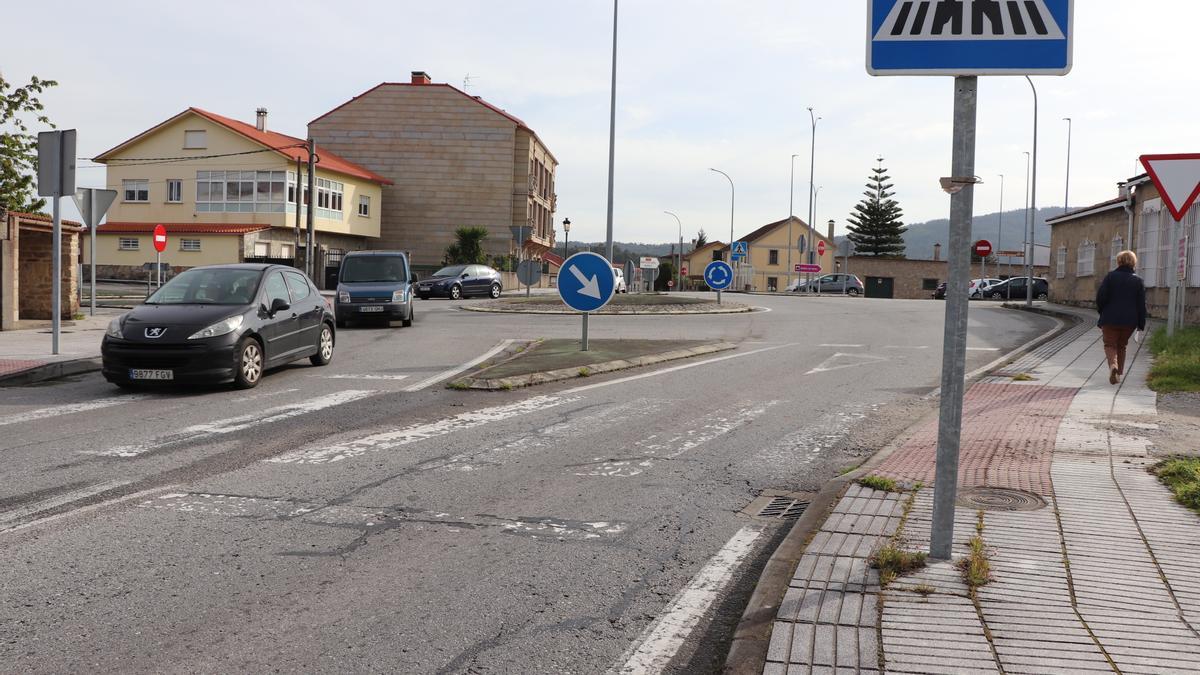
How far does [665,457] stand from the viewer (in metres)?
7.49

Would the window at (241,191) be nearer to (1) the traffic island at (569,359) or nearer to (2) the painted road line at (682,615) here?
(1) the traffic island at (569,359)

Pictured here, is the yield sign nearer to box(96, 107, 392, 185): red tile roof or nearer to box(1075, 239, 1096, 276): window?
box(1075, 239, 1096, 276): window

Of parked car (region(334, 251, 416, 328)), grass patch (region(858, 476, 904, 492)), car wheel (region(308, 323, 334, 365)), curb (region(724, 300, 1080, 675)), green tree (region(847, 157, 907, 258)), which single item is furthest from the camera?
green tree (region(847, 157, 907, 258))

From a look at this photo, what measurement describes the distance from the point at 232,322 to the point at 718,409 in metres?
5.51

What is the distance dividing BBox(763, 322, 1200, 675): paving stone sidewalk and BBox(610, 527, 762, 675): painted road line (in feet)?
1.25

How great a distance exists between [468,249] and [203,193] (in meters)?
13.9

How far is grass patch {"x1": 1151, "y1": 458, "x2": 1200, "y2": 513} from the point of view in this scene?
5.68 m

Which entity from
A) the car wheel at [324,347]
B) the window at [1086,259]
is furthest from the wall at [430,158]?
the car wheel at [324,347]

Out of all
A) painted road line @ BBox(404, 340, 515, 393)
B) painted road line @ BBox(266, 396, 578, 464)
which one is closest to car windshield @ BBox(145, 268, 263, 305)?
painted road line @ BBox(404, 340, 515, 393)

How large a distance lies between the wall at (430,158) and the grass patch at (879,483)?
179 ft

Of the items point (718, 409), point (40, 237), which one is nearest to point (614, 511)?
point (718, 409)

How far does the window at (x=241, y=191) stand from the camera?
2016 inches

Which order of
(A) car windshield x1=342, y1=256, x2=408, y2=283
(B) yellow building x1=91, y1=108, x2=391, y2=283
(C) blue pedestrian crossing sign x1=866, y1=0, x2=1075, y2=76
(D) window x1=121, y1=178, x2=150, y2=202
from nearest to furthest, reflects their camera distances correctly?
(C) blue pedestrian crossing sign x1=866, y1=0, x2=1075, y2=76, (A) car windshield x1=342, y1=256, x2=408, y2=283, (B) yellow building x1=91, y1=108, x2=391, y2=283, (D) window x1=121, y1=178, x2=150, y2=202

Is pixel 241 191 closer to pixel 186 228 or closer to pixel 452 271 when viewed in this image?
pixel 186 228
